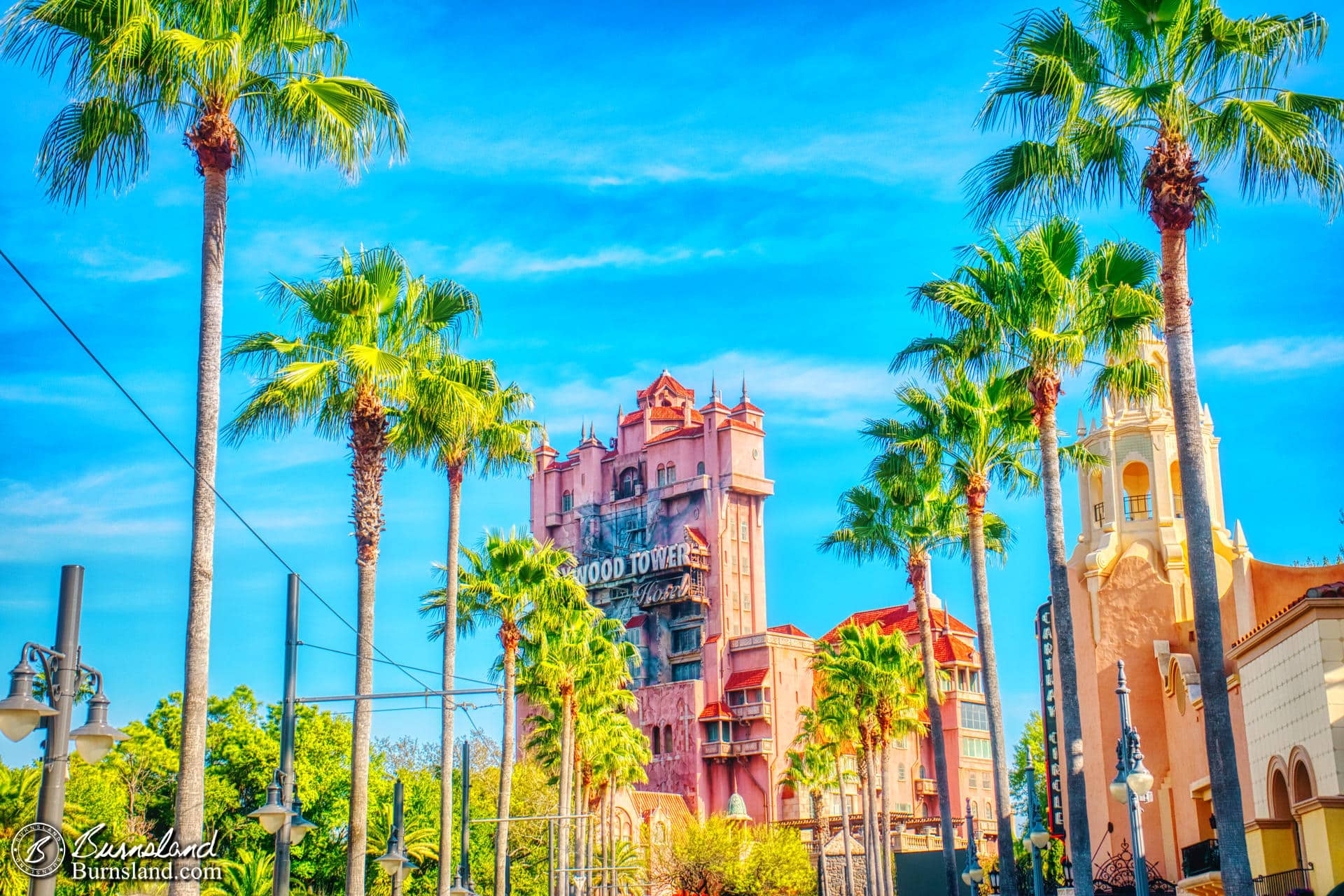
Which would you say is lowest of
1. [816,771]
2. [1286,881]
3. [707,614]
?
[1286,881]

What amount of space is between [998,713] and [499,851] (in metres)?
15.4

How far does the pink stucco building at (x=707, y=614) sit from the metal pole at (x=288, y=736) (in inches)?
2733

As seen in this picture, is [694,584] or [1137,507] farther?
[694,584]

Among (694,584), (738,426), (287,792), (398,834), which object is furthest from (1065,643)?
(738,426)

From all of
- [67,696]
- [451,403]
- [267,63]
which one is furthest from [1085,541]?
[67,696]

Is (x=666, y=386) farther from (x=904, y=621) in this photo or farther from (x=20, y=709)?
(x=20, y=709)

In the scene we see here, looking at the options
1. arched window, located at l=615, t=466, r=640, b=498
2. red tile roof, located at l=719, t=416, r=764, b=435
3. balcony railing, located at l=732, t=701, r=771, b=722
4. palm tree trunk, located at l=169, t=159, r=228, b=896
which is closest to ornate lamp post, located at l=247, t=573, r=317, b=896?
palm tree trunk, located at l=169, t=159, r=228, b=896

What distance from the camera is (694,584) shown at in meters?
94.4

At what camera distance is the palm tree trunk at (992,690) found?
2839cm

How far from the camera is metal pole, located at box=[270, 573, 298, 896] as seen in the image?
66.3 feet

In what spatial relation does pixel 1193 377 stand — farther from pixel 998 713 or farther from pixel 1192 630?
pixel 1192 630

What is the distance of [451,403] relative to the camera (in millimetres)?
24234

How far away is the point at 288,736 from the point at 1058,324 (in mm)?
15495
